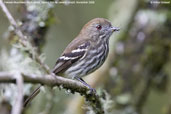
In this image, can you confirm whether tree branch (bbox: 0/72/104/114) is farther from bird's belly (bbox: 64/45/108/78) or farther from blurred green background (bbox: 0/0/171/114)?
blurred green background (bbox: 0/0/171/114)

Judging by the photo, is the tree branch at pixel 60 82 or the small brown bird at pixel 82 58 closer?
the tree branch at pixel 60 82

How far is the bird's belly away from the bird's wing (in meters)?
0.06

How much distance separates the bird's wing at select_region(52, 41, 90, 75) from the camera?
4.66 m

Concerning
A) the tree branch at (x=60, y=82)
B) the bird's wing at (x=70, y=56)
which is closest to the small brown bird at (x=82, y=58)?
the bird's wing at (x=70, y=56)

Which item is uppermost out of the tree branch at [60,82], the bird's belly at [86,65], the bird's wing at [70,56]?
the bird's wing at [70,56]

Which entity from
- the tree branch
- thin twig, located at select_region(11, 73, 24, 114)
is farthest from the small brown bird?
thin twig, located at select_region(11, 73, 24, 114)

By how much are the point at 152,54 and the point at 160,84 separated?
1.80 ft

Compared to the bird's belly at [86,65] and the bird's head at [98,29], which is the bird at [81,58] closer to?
the bird's belly at [86,65]

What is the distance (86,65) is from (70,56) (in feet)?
0.83

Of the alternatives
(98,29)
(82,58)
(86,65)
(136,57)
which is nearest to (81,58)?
(82,58)

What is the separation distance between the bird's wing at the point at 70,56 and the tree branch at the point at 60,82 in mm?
1051

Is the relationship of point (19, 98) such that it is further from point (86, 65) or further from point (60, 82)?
point (86, 65)

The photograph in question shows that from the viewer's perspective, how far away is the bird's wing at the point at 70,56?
4.66 meters

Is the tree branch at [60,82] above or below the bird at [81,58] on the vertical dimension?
below
